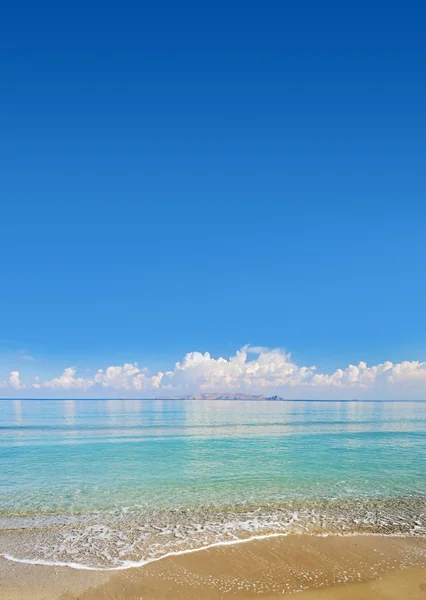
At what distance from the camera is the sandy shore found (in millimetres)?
8516

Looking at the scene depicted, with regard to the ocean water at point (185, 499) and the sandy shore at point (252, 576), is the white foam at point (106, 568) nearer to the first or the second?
the ocean water at point (185, 499)

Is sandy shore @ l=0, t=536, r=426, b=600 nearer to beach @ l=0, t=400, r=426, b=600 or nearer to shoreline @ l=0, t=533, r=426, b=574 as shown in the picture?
beach @ l=0, t=400, r=426, b=600

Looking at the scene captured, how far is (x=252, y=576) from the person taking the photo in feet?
30.5

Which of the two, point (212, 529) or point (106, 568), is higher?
point (106, 568)

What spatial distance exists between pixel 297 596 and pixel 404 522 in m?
7.43

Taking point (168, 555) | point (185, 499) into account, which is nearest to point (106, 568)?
point (168, 555)

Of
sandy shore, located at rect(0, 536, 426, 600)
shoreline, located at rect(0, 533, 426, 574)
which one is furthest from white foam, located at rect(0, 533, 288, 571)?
sandy shore, located at rect(0, 536, 426, 600)

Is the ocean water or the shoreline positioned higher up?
the shoreline

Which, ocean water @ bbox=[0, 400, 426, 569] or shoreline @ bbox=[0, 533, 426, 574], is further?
ocean water @ bbox=[0, 400, 426, 569]

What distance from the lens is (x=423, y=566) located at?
32.4 ft

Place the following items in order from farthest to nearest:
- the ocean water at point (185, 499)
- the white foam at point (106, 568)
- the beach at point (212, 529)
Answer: the ocean water at point (185, 499)
the white foam at point (106, 568)
the beach at point (212, 529)

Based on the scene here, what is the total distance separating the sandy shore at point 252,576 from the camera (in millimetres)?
8516

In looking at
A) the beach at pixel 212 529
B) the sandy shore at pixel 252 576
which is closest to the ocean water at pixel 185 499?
the beach at pixel 212 529

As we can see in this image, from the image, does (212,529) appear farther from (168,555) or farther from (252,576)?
(252,576)
